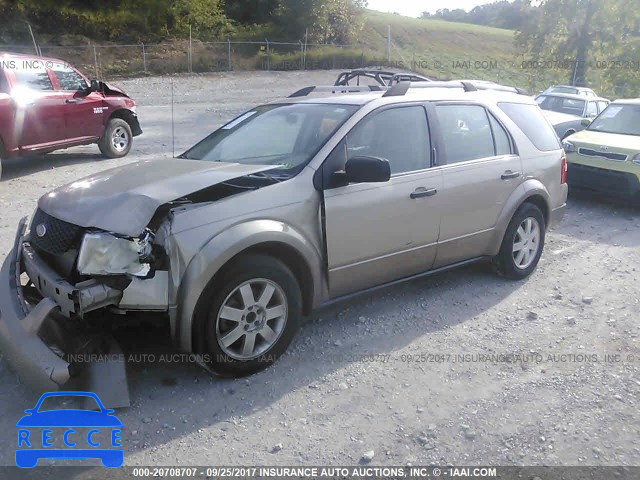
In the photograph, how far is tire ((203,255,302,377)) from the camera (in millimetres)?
3469

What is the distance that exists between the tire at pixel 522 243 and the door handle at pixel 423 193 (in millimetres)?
1165

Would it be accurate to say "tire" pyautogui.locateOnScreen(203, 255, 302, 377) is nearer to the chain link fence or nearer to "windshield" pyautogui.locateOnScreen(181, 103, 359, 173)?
"windshield" pyautogui.locateOnScreen(181, 103, 359, 173)

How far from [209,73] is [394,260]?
2549 cm

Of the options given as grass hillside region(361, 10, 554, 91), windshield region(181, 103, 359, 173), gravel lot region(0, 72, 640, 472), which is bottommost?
gravel lot region(0, 72, 640, 472)

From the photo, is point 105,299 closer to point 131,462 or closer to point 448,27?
point 131,462

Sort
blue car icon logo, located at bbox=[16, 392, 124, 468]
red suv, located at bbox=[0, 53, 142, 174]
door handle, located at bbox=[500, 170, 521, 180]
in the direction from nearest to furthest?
blue car icon logo, located at bbox=[16, 392, 124, 468]
door handle, located at bbox=[500, 170, 521, 180]
red suv, located at bbox=[0, 53, 142, 174]

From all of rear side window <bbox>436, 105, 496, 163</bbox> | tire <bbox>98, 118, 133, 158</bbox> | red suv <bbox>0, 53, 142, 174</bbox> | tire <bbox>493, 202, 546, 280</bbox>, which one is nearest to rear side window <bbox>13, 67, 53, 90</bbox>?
red suv <bbox>0, 53, 142, 174</bbox>

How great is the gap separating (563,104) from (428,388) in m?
13.8

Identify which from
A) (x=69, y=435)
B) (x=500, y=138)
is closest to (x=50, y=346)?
(x=69, y=435)

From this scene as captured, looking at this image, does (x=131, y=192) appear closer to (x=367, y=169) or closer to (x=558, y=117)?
(x=367, y=169)

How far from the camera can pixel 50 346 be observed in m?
3.27

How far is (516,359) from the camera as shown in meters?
4.10

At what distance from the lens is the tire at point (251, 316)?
11.4ft

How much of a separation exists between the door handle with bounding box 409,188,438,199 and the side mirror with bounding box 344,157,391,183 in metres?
0.55
